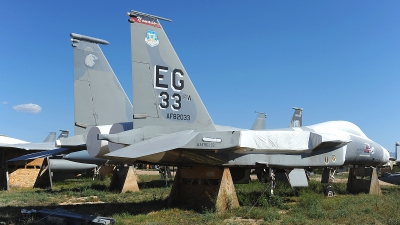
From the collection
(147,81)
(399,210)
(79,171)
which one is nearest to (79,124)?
(147,81)

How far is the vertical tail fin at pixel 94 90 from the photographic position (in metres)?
11.6

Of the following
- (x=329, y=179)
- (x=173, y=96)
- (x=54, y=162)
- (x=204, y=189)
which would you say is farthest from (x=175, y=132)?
(x=54, y=162)

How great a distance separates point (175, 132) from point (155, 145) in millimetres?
1370

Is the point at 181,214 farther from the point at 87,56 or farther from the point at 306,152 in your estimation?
the point at 87,56

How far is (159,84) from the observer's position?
352 inches

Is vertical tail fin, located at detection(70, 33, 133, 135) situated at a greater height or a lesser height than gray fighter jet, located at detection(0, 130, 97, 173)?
greater

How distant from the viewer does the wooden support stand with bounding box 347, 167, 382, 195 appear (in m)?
13.9

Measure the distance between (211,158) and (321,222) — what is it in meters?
3.03

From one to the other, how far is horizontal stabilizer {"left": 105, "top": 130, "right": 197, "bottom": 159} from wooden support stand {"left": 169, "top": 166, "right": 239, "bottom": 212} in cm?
188

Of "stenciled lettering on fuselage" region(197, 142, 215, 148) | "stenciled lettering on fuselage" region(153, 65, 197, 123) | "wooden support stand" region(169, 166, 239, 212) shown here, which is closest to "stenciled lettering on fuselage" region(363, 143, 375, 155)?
"wooden support stand" region(169, 166, 239, 212)

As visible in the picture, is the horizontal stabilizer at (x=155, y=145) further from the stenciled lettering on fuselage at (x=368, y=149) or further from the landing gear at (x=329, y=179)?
the stenciled lettering on fuselage at (x=368, y=149)

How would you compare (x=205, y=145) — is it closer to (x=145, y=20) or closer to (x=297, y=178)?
(x=145, y=20)

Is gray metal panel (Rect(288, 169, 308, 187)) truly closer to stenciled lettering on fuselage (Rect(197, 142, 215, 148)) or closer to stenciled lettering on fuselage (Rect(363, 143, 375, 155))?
stenciled lettering on fuselage (Rect(363, 143, 375, 155))

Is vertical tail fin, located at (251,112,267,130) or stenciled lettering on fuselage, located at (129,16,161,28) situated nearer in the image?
stenciled lettering on fuselage, located at (129,16,161,28)
